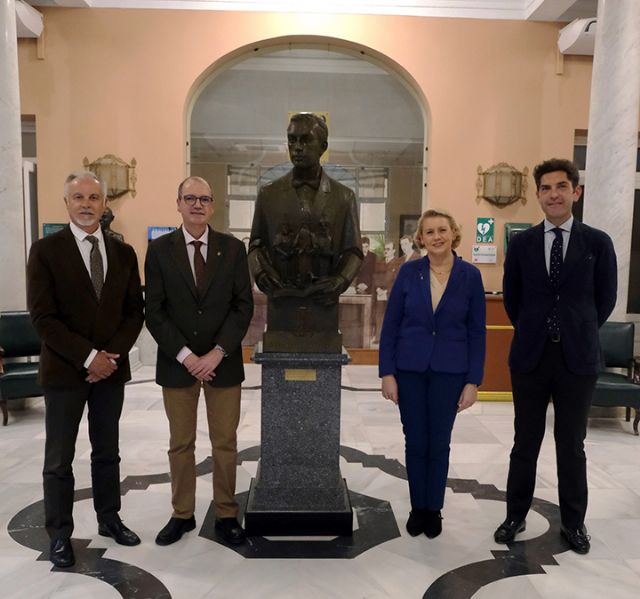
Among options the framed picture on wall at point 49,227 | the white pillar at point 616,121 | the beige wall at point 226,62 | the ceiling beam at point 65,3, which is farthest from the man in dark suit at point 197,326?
the ceiling beam at point 65,3

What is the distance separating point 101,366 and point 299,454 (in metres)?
1.13

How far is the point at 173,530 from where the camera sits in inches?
118

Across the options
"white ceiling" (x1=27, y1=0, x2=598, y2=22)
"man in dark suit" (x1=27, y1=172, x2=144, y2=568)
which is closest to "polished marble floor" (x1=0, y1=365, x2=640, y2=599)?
"man in dark suit" (x1=27, y1=172, x2=144, y2=568)

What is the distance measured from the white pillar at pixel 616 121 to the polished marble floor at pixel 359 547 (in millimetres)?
2329

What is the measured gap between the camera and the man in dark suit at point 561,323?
2842 millimetres

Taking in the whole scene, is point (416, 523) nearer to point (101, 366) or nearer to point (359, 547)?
point (359, 547)

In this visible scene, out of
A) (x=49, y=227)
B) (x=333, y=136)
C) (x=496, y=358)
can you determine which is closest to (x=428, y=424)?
(x=496, y=358)

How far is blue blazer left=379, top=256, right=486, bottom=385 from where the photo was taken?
2.92 m

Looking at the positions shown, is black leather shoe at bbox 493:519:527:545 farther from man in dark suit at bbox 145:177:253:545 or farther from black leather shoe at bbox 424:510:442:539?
man in dark suit at bbox 145:177:253:545

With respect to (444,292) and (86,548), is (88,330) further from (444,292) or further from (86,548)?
(444,292)

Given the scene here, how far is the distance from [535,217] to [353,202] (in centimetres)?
538

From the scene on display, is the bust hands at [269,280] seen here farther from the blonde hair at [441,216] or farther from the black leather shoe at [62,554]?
the black leather shoe at [62,554]

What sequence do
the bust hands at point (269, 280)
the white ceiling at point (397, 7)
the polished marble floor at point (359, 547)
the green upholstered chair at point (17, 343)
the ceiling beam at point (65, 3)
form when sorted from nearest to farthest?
the polished marble floor at point (359, 547)
the bust hands at point (269, 280)
the green upholstered chair at point (17, 343)
the ceiling beam at point (65, 3)
the white ceiling at point (397, 7)

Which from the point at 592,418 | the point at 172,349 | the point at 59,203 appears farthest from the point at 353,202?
the point at 59,203
